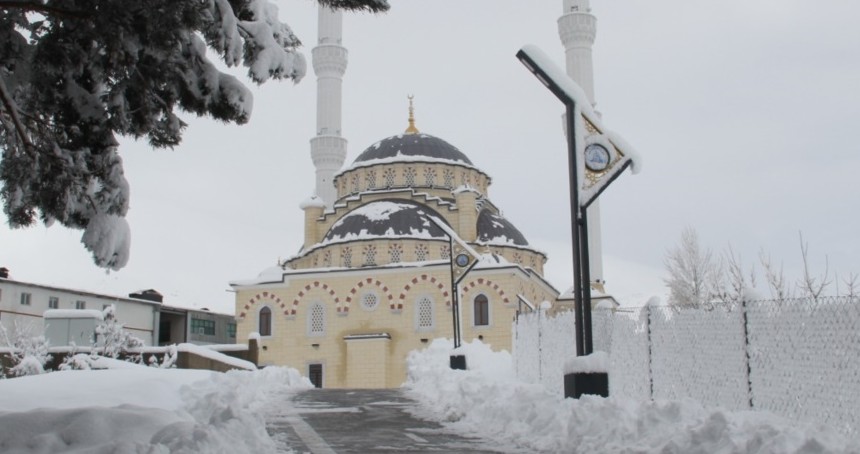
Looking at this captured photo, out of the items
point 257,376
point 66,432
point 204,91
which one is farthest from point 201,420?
point 257,376

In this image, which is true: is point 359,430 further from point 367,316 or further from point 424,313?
point 367,316

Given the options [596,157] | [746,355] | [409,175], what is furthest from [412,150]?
[746,355]

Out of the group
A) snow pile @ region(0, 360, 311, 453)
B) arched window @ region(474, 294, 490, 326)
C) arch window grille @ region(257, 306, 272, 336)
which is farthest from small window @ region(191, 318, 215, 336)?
snow pile @ region(0, 360, 311, 453)

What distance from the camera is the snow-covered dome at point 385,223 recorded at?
40750 millimetres

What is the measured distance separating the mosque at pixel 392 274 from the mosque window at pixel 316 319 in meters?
0.05

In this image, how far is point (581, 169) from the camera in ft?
38.0

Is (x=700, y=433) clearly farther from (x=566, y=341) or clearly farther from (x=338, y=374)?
(x=338, y=374)

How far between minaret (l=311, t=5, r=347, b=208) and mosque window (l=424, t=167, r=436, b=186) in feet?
21.8

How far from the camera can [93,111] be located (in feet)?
25.1

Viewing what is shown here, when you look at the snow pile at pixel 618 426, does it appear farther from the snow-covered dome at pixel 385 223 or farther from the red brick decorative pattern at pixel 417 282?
the snow-covered dome at pixel 385 223

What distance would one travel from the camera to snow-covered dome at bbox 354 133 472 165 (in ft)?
153

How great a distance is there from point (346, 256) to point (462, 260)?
56.2 ft

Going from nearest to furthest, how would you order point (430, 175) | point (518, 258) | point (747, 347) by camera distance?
point (747, 347) < point (518, 258) < point (430, 175)

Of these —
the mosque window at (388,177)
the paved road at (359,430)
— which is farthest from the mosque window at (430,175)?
the paved road at (359,430)
